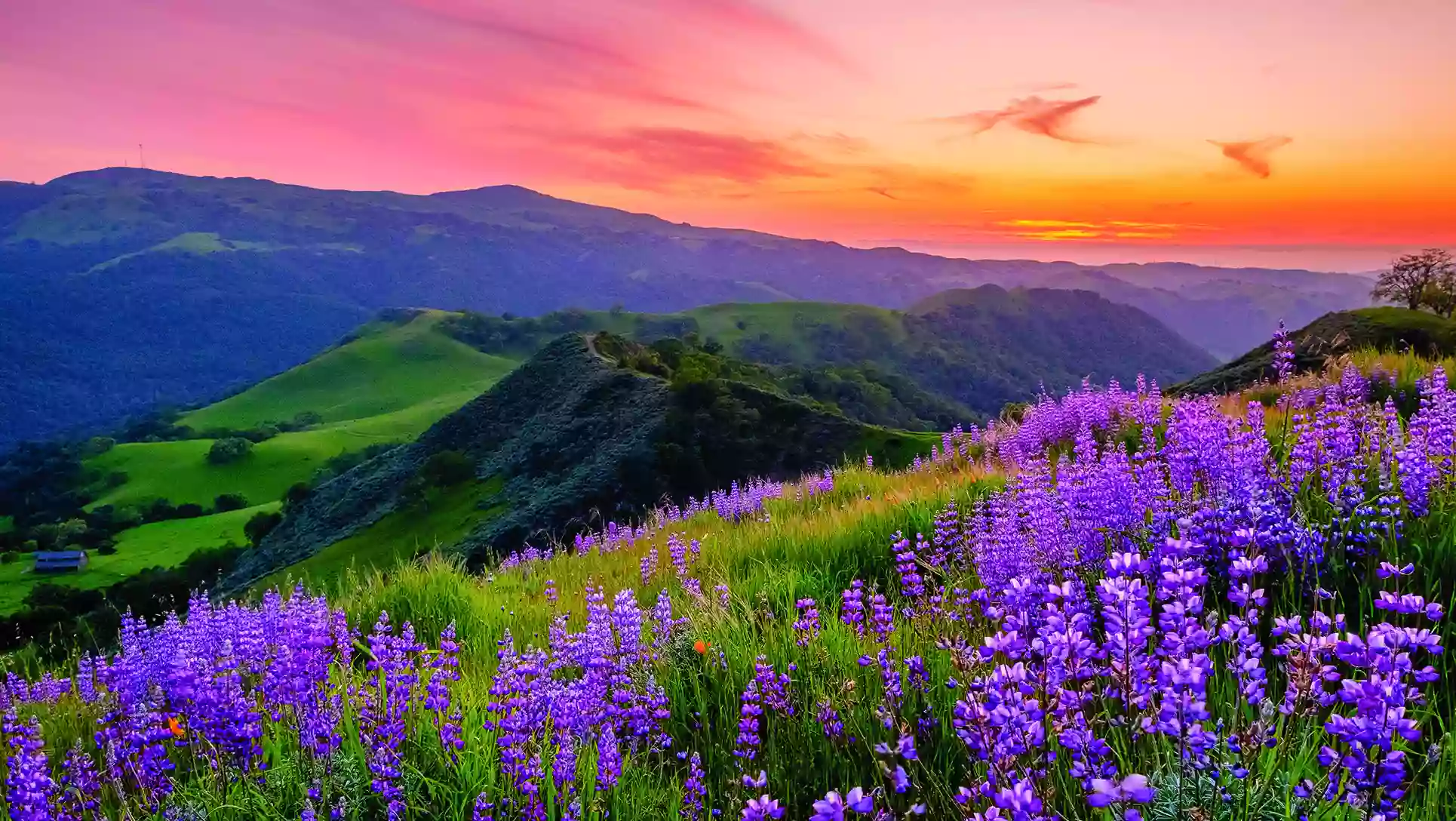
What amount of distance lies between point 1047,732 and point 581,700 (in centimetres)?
196

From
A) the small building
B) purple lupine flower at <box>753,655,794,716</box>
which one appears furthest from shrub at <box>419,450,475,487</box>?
the small building

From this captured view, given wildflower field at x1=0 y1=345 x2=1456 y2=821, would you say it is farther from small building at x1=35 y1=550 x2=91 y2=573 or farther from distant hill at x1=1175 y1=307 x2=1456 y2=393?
small building at x1=35 y1=550 x2=91 y2=573

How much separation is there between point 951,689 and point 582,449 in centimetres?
5959

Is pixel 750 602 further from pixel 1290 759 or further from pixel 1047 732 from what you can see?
pixel 1290 759

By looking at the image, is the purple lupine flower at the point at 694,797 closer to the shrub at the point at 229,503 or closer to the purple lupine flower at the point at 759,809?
the purple lupine flower at the point at 759,809

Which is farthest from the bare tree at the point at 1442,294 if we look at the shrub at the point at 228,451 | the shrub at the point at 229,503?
the shrub at the point at 228,451

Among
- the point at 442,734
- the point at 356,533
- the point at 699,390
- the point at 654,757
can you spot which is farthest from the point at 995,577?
the point at 356,533

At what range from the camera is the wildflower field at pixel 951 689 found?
82.2 inches

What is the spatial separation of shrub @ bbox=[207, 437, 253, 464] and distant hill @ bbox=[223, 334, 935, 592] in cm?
9793

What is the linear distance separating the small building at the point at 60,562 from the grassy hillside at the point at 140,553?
3.95ft

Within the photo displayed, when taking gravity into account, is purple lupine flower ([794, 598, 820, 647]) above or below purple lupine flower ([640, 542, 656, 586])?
above

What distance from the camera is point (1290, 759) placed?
8.46 feet

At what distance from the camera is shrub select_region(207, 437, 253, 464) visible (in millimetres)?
163750

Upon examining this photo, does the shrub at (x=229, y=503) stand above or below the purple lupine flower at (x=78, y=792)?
below
